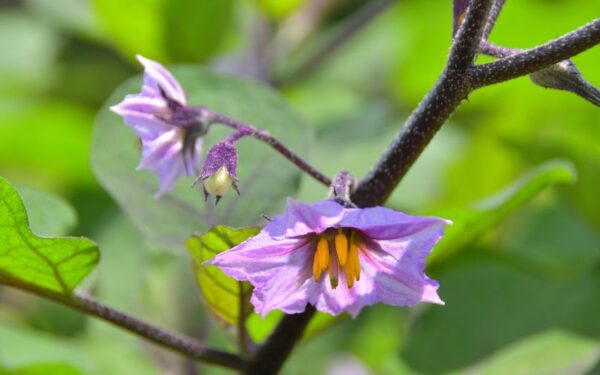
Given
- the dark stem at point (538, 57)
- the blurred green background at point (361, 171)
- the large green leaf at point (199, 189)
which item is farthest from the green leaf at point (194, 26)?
the dark stem at point (538, 57)

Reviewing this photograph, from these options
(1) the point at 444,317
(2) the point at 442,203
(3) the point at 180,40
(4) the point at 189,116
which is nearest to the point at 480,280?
(1) the point at 444,317

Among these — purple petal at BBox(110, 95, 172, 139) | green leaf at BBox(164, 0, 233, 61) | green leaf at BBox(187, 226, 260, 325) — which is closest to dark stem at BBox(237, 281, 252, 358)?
green leaf at BBox(187, 226, 260, 325)

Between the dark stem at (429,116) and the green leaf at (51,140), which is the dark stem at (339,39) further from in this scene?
the dark stem at (429,116)

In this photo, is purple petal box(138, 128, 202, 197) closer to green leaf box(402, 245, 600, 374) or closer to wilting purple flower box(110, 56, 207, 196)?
wilting purple flower box(110, 56, 207, 196)

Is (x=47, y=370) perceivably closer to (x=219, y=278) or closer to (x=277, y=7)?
(x=219, y=278)

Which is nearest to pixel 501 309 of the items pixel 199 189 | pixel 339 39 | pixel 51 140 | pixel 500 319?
pixel 500 319

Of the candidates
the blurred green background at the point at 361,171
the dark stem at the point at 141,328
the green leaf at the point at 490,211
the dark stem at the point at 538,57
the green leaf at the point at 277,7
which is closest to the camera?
the dark stem at the point at 538,57

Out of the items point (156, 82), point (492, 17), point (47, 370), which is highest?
point (492, 17)

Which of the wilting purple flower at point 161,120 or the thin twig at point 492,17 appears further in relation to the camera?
the wilting purple flower at point 161,120
